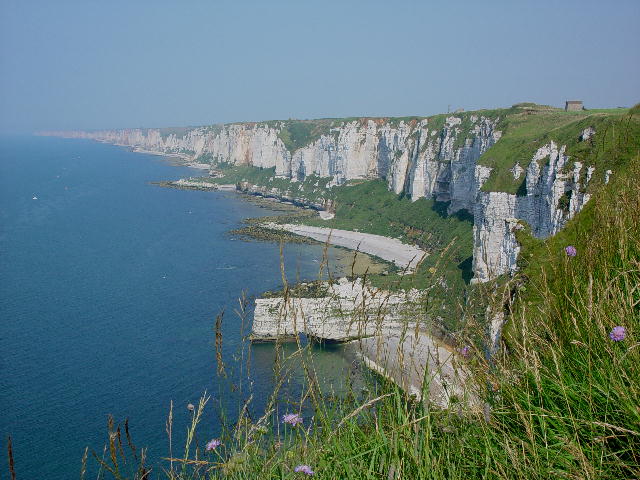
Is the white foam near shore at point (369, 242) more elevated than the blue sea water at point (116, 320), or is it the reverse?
the white foam near shore at point (369, 242)

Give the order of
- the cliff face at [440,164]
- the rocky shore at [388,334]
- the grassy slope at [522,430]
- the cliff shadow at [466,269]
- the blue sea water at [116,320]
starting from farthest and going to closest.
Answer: the cliff shadow at [466,269]
the cliff face at [440,164]
the blue sea water at [116,320]
the rocky shore at [388,334]
the grassy slope at [522,430]

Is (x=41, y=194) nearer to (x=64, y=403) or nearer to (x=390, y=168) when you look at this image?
(x=390, y=168)

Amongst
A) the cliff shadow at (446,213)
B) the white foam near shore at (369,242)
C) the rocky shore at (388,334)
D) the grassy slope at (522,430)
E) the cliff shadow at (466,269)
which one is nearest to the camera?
the grassy slope at (522,430)

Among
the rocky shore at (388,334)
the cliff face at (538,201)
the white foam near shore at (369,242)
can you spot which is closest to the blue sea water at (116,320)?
the rocky shore at (388,334)

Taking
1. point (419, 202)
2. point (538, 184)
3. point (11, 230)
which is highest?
point (538, 184)

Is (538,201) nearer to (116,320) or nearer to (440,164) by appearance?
(116,320)

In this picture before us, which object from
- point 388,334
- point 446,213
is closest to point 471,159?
point 446,213

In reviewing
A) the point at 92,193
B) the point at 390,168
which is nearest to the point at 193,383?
the point at 390,168

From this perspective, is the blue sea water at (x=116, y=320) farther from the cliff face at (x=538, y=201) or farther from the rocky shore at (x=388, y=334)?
the cliff face at (x=538, y=201)
